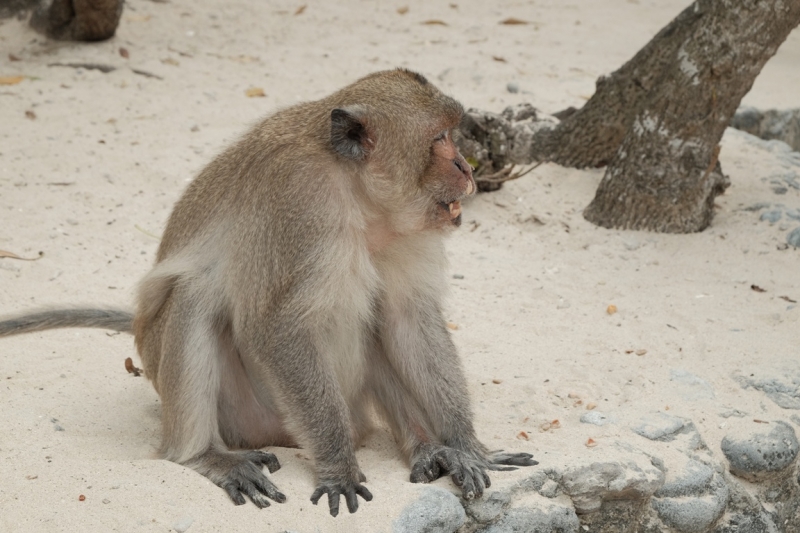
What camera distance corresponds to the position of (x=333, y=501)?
13.5 ft

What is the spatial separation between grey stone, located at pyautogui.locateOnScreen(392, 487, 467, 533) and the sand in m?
0.06

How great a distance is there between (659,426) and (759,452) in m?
0.50

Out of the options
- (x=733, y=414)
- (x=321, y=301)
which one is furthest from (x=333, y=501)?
(x=733, y=414)

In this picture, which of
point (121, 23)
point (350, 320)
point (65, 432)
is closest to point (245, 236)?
point (350, 320)

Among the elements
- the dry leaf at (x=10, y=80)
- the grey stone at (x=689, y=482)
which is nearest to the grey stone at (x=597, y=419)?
the grey stone at (x=689, y=482)

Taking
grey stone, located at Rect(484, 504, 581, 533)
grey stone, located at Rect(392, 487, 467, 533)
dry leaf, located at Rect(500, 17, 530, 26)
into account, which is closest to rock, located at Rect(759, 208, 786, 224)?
grey stone, located at Rect(484, 504, 581, 533)

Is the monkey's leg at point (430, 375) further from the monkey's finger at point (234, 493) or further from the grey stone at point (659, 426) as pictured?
the monkey's finger at point (234, 493)

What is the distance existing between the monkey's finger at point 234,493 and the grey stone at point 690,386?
2.58 metres

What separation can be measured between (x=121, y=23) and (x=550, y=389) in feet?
23.6

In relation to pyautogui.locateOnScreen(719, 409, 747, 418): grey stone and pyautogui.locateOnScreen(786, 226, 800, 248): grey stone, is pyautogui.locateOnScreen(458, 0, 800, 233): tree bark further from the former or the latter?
pyautogui.locateOnScreen(719, 409, 747, 418): grey stone

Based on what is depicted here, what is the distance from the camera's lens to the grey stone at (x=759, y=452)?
16.1 feet

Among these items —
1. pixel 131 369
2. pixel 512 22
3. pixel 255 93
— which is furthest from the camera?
pixel 512 22

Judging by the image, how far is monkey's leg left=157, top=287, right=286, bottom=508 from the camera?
4449mm

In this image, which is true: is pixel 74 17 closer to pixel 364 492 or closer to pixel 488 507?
pixel 364 492
